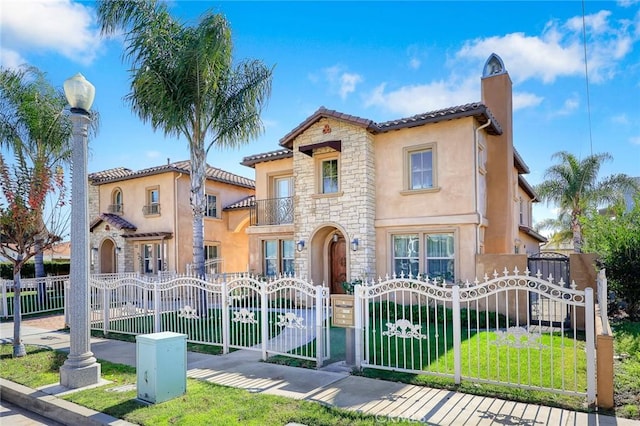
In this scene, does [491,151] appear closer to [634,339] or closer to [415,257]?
[415,257]

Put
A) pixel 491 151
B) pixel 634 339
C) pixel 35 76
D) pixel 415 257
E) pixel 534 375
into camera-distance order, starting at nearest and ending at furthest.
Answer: pixel 534 375
pixel 634 339
pixel 415 257
pixel 491 151
pixel 35 76

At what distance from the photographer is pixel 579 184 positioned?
24250mm

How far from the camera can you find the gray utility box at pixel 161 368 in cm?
601

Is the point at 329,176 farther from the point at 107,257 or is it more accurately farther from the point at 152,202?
the point at 107,257

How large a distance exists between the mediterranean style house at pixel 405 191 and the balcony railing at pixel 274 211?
0.41 m

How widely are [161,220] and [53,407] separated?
53.7ft

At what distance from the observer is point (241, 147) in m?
15.3

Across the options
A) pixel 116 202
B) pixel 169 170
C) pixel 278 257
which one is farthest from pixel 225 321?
pixel 116 202

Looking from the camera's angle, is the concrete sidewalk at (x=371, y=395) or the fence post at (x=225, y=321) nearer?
the concrete sidewalk at (x=371, y=395)

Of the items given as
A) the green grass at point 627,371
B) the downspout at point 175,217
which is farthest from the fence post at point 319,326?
the downspout at point 175,217

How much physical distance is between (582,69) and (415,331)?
11.6m

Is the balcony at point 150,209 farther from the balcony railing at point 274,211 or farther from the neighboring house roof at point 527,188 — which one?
the neighboring house roof at point 527,188

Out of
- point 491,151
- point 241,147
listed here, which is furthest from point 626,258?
point 241,147

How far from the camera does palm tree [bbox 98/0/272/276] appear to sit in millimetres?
12945
